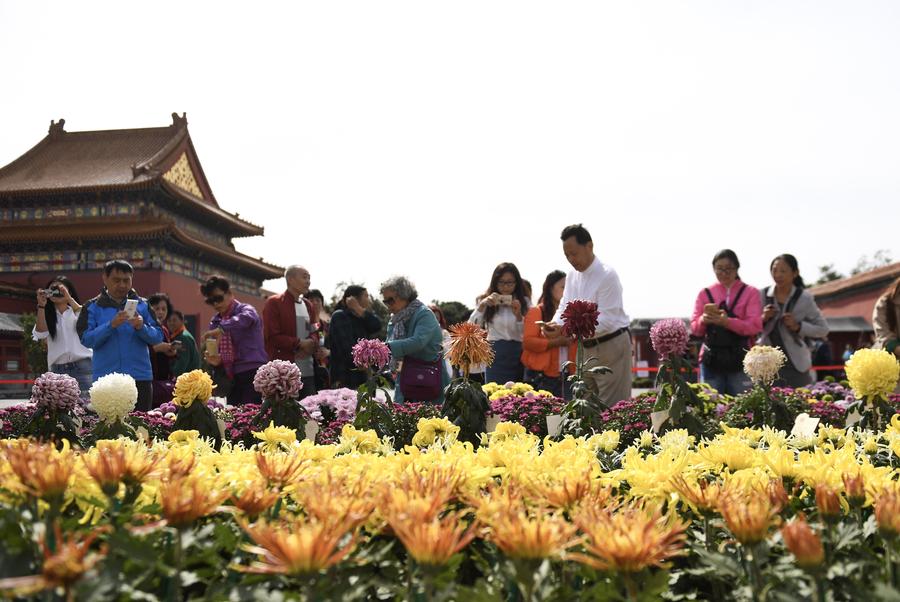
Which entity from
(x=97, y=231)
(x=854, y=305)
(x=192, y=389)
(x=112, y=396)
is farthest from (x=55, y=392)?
(x=854, y=305)

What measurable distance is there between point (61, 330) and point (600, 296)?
3.91m

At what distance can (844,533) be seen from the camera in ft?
3.61

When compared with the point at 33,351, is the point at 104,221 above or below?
above

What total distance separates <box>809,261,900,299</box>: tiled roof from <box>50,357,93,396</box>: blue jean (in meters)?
22.3

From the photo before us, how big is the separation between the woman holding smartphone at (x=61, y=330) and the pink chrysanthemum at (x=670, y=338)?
4.08 m

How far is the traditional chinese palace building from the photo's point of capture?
21.1 metres

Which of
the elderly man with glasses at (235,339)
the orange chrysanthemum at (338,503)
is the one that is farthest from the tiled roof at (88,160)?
the orange chrysanthemum at (338,503)

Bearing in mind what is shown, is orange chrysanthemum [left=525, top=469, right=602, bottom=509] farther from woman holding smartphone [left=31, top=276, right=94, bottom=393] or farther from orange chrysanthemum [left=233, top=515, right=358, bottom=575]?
woman holding smartphone [left=31, top=276, right=94, bottom=393]

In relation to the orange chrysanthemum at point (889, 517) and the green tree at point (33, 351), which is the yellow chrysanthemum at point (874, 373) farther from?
the green tree at point (33, 351)

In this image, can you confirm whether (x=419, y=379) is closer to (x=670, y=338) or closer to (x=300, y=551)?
(x=670, y=338)

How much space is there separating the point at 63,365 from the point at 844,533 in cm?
560

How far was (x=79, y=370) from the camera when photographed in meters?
5.65

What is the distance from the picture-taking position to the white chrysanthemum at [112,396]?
3.05 meters

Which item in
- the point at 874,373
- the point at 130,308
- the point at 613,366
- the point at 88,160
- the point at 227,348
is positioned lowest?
the point at 874,373
